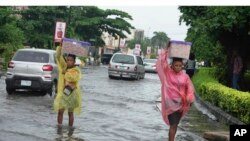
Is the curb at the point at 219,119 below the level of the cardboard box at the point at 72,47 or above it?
below

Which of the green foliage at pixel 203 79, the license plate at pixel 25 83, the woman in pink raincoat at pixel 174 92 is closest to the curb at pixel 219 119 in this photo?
the woman in pink raincoat at pixel 174 92

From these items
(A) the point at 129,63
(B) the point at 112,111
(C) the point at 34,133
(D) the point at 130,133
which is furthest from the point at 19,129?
(A) the point at 129,63

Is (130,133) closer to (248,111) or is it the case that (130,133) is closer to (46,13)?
(248,111)

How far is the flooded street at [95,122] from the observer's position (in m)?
9.59

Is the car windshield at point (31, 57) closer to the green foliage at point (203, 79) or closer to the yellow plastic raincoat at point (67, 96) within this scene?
the yellow plastic raincoat at point (67, 96)

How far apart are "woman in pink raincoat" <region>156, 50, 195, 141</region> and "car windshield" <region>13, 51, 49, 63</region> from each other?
8.60 meters

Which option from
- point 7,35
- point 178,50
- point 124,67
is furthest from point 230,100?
point 7,35

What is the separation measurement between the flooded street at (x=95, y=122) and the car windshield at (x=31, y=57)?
114cm

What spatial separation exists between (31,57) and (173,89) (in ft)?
29.7

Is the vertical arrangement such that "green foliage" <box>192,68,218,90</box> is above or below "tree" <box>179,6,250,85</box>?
below

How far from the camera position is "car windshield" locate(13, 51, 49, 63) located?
652 inches

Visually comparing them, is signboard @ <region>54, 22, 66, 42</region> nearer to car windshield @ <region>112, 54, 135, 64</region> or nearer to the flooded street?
car windshield @ <region>112, 54, 135, 64</region>

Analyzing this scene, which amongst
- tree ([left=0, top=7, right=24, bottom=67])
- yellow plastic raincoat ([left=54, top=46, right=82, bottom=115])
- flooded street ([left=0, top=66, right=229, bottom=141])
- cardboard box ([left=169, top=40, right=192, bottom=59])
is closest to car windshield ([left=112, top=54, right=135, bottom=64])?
tree ([left=0, top=7, right=24, bottom=67])

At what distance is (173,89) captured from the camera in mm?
8461
